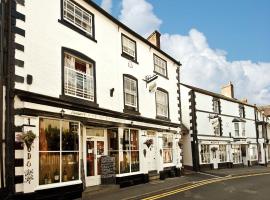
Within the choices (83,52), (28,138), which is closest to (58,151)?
(28,138)

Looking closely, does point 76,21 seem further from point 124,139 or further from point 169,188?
point 169,188

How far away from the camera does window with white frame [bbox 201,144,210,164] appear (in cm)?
3106

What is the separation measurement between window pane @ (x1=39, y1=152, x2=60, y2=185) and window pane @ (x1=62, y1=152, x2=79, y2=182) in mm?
356

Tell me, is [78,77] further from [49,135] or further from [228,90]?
[228,90]

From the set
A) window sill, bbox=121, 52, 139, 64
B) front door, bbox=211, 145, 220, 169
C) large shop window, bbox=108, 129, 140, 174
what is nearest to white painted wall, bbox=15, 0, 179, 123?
window sill, bbox=121, 52, 139, 64

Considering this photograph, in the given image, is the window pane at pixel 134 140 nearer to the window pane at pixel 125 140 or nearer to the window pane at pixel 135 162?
the window pane at pixel 135 162

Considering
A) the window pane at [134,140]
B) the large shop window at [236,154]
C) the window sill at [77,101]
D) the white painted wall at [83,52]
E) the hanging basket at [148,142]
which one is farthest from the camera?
the large shop window at [236,154]

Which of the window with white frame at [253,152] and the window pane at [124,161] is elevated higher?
the window pane at [124,161]

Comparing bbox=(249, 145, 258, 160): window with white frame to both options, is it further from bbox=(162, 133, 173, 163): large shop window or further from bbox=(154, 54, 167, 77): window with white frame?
bbox=(154, 54, 167, 77): window with white frame

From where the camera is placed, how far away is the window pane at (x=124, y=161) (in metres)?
17.8

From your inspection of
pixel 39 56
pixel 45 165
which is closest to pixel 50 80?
pixel 39 56

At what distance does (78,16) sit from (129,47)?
496 cm

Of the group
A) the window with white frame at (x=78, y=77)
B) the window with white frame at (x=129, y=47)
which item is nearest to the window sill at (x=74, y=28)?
the window with white frame at (x=78, y=77)

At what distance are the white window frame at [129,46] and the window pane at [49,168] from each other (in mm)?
8366
